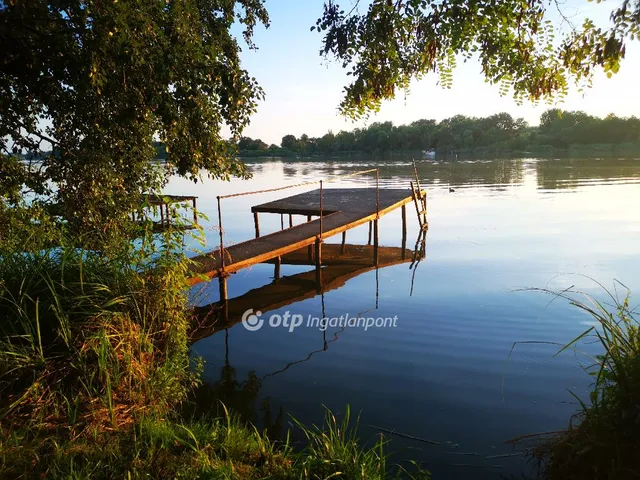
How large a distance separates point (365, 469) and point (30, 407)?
3.02 m

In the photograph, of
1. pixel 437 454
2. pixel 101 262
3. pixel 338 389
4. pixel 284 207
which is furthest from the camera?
pixel 284 207

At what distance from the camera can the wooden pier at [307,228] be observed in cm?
945

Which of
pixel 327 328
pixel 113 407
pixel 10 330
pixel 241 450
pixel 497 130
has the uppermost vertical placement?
pixel 497 130

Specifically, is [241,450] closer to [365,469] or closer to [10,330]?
[365,469]

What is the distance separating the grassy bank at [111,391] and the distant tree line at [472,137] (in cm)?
9256

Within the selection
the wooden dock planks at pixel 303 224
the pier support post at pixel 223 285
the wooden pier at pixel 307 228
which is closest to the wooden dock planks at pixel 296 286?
the pier support post at pixel 223 285

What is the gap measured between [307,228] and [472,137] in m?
108

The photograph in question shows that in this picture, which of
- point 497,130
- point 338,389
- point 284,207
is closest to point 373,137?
point 497,130

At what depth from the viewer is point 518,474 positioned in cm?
497

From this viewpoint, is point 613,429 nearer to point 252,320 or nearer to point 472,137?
point 252,320

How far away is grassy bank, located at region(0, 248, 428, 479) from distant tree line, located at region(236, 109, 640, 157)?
3644 inches

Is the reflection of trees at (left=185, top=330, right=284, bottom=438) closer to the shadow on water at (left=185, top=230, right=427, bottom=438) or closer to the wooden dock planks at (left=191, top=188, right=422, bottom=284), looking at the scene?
the shadow on water at (left=185, top=230, right=427, bottom=438)

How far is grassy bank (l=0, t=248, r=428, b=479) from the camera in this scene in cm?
389

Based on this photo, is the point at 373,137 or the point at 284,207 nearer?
the point at 284,207
